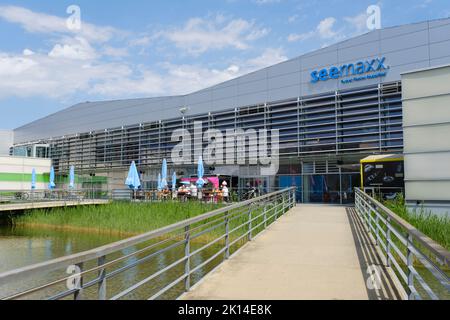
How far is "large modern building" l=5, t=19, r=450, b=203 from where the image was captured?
835 inches

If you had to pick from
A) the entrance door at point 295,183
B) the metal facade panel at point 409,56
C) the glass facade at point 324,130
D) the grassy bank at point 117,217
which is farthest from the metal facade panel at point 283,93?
the grassy bank at point 117,217

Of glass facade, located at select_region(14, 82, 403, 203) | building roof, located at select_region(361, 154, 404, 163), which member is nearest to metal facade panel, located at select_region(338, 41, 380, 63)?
glass facade, located at select_region(14, 82, 403, 203)

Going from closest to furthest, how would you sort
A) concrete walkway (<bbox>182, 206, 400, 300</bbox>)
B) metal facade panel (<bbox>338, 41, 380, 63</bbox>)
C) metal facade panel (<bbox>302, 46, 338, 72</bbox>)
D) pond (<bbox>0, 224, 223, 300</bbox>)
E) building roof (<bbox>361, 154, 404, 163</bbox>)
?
concrete walkway (<bbox>182, 206, 400, 300</bbox>) → pond (<bbox>0, 224, 223, 300</bbox>) → building roof (<bbox>361, 154, 404, 163</bbox>) → metal facade panel (<bbox>338, 41, 380, 63</bbox>) → metal facade panel (<bbox>302, 46, 338, 72</bbox>)

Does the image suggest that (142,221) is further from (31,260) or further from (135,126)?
(135,126)

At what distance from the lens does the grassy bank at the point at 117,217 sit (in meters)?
16.2

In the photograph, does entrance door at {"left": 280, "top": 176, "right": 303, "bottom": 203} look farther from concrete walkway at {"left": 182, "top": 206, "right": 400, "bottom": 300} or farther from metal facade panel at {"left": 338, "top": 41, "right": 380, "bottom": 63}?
concrete walkway at {"left": 182, "top": 206, "right": 400, "bottom": 300}

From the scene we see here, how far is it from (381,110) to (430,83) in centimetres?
979

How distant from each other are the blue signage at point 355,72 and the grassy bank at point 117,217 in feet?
40.3

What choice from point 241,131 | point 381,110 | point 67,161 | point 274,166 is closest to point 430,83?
point 381,110

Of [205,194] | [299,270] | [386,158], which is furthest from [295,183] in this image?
[299,270]

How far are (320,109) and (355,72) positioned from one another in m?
3.04

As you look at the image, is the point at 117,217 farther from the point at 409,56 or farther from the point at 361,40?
the point at 409,56

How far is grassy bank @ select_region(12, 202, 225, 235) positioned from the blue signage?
12271mm

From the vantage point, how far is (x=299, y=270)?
250 inches
